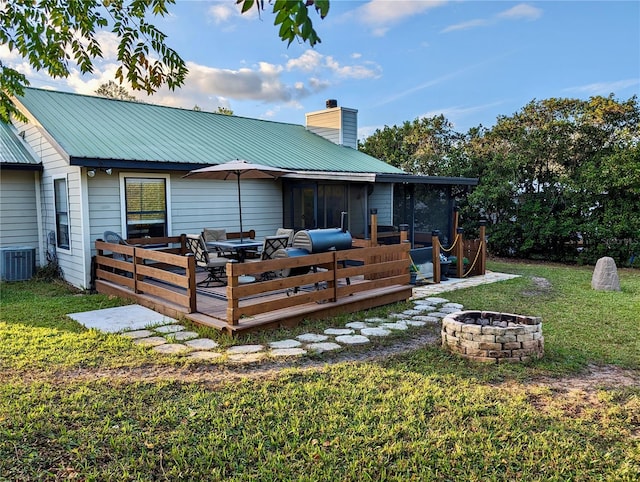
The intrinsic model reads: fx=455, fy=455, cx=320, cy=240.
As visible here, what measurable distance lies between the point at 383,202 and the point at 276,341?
849 cm

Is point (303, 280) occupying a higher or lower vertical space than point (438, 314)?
higher

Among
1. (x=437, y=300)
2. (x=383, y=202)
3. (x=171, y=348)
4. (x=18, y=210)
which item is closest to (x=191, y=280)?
(x=171, y=348)

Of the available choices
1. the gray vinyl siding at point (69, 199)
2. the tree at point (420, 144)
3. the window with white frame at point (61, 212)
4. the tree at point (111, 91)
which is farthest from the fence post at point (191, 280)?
the tree at point (111, 91)

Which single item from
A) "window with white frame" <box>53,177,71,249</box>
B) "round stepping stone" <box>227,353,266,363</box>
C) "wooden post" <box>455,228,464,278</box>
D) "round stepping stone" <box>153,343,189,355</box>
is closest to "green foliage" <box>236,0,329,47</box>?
"round stepping stone" <box>227,353,266,363</box>

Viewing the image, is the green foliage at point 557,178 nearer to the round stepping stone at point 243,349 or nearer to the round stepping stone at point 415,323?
the round stepping stone at point 415,323

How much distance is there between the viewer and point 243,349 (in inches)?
193

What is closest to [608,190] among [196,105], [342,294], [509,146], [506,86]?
[509,146]

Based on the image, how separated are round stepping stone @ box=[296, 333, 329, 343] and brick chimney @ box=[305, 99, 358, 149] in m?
10.4

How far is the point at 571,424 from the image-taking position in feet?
10.5

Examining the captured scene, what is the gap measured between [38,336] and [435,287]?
22.0 ft

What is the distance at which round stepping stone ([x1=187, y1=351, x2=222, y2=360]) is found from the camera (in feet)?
15.1

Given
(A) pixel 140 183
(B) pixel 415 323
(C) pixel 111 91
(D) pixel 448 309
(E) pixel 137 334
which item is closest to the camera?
(E) pixel 137 334

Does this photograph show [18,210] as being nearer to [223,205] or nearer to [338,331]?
[223,205]

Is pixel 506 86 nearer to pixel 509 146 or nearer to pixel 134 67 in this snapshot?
pixel 509 146
